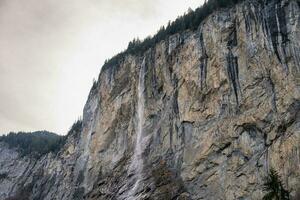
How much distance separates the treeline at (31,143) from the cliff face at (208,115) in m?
38.6

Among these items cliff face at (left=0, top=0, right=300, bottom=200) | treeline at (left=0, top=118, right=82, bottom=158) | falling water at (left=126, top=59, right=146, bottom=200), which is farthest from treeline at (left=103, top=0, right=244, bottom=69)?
treeline at (left=0, top=118, right=82, bottom=158)

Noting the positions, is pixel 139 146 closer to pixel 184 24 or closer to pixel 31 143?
pixel 184 24

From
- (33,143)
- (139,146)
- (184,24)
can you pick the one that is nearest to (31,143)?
(33,143)

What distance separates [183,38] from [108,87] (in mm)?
22155

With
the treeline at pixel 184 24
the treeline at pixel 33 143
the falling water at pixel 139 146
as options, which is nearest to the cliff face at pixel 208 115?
the falling water at pixel 139 146

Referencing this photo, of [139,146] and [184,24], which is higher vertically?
[184,24]

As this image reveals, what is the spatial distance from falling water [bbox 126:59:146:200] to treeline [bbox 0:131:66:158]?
154 feet

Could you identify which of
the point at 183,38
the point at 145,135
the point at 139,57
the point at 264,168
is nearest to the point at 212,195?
the point at 264,168

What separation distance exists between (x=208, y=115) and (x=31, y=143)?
101 m

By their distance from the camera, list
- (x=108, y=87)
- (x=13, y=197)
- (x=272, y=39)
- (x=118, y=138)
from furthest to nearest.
Result: 1. (x=13, y=197)
2. (x=108, y=87)
3. (x=118, y=138)
4. (x=272, y=39)

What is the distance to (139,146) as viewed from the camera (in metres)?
67.0

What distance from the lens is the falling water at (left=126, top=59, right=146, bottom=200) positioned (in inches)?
2404

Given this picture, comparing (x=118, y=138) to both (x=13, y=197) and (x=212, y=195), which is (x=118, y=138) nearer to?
(x=212, y=195)

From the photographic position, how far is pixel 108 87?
85500 mm
